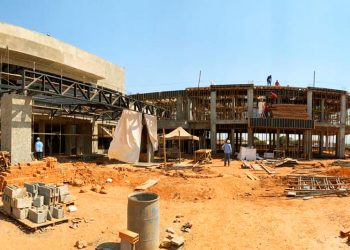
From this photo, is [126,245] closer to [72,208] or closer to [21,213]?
[21,213]

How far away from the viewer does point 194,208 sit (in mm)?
10812

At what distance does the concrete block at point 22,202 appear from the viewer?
8.25m

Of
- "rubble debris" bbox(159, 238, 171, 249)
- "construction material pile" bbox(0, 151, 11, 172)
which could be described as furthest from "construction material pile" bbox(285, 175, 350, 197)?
"construction material pile" bbox(0, 151, 11, 172)

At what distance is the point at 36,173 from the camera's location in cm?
1221

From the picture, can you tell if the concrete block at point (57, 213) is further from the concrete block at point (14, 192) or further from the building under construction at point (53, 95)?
the building under construction at point (53, 95)

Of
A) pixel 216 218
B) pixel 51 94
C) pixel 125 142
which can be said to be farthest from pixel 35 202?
pixel 125 142

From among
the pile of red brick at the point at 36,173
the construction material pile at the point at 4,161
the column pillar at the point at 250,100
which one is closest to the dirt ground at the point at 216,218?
the pile of red brick at the point at 36,173

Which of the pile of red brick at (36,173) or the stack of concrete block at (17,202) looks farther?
the pile of red brick at (36,173)

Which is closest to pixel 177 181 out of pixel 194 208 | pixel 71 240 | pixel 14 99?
pixel 194 208

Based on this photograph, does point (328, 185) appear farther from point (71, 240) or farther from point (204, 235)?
point (71, 240)

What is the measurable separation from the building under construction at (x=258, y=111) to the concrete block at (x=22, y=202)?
2402 centimetres

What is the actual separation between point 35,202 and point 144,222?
392cm

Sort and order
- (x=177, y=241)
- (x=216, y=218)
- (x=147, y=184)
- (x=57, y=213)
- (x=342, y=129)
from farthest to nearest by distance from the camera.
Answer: (x=342, y=129), (x=147, y=184), (x=216, y=218), (x=57, y=213), (x=177, y=241)

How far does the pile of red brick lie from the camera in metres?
11.2
